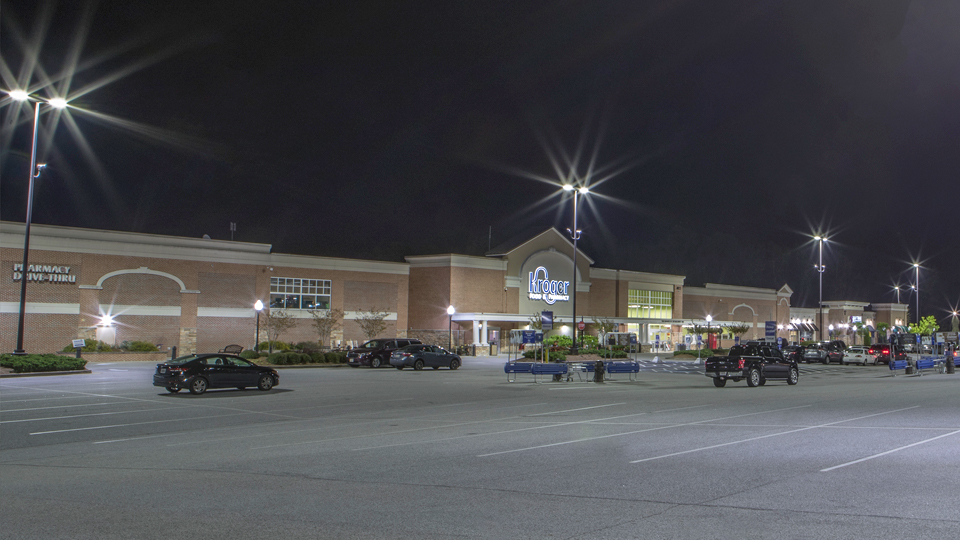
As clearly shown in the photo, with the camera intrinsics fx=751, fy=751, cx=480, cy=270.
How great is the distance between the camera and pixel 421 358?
39875 mm

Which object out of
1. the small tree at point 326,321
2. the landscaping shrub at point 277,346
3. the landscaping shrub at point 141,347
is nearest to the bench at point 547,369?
the landscaping shrub at point 277,346

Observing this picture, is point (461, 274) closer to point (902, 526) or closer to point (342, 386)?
point (342, 386)

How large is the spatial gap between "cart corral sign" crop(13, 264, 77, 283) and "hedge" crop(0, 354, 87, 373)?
14336 millimetres

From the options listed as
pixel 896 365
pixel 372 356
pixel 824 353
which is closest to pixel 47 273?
pixel 372 356

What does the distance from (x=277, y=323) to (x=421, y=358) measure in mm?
15892

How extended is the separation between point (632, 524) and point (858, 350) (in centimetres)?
5527

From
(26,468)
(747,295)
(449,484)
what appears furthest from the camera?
(747,295)

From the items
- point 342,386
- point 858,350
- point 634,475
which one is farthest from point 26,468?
point 858,350

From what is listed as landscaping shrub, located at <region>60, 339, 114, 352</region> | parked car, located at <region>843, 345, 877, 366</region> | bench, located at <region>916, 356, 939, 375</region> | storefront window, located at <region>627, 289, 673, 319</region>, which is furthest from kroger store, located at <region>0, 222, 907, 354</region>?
bench, located at <region>916, 356, 939, 375</region>

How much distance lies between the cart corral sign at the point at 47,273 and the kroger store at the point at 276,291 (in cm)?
8

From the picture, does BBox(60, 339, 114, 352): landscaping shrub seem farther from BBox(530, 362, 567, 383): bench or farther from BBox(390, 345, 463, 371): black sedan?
BBox(530, 362, 567, 383): bench

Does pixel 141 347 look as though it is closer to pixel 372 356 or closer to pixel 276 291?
pixel 276 291

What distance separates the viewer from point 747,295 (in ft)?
322

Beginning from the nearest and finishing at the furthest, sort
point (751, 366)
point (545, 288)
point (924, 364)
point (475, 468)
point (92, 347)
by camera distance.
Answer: point (475, 468), point (751, 366), point (92, 347), point (924, 364), point (545, 288)
